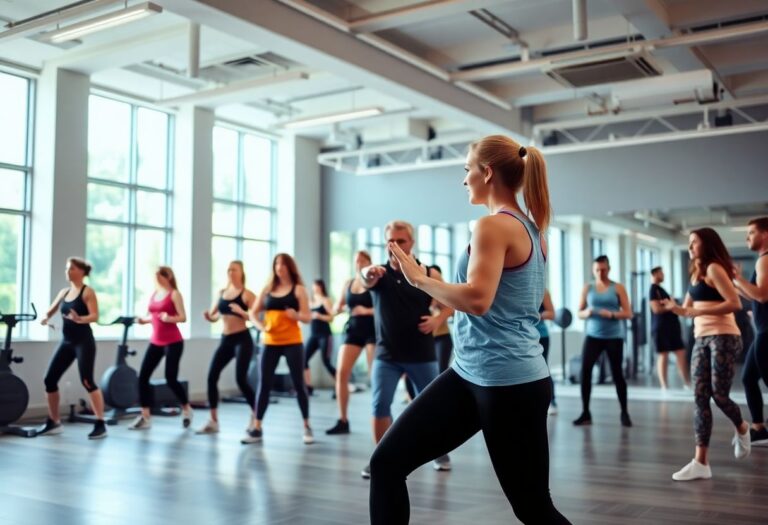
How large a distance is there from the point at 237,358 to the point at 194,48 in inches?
107

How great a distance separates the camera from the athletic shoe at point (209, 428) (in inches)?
272

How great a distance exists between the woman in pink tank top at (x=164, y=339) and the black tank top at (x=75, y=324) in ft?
1.99

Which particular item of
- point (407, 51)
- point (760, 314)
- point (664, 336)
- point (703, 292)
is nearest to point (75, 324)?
point (407, 51)

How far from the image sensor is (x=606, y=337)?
704 cm

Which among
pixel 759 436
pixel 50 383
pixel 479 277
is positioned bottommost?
pixel 759 436

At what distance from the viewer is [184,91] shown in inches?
380

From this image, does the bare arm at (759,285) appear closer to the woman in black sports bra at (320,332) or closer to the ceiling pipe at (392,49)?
the ceiling pipe at (392,49)

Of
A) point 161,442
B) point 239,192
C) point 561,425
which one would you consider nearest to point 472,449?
point 561,425

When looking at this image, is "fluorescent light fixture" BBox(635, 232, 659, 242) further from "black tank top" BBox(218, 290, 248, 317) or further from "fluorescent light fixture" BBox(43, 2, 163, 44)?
"fluorescent light fixture" BBox(43, 2, 163, 44)

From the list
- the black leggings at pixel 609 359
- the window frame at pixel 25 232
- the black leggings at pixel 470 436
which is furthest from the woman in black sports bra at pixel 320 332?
the black leggings at pixel 470 436

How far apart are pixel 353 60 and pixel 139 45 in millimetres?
2138

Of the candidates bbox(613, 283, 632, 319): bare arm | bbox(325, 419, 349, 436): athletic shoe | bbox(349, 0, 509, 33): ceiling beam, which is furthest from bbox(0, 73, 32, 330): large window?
bbox(613, 283, 632, 319): bare arm

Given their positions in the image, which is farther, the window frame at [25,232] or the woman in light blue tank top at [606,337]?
the window frame at [25,232]

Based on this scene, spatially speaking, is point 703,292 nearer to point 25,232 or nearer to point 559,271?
point 559,271
